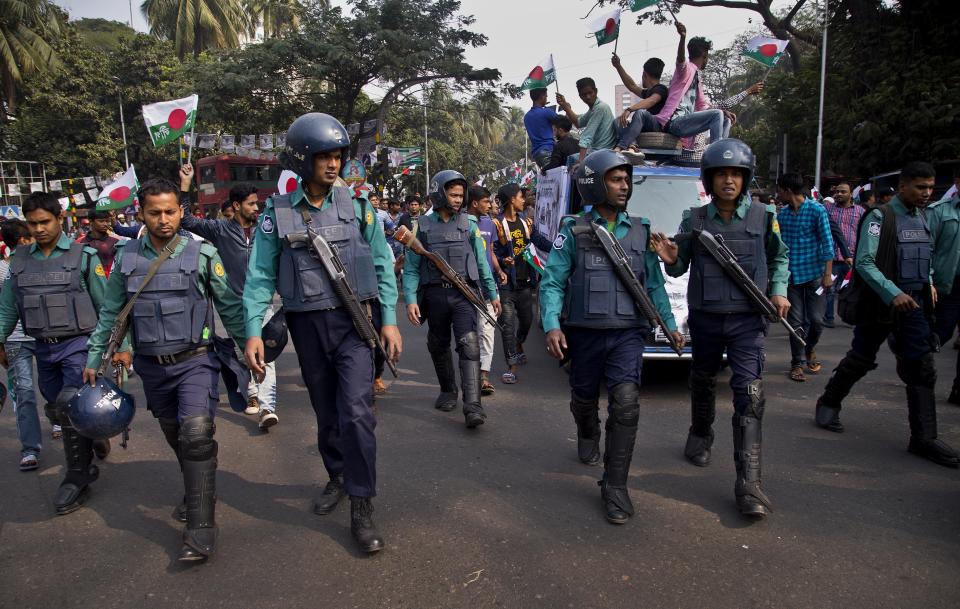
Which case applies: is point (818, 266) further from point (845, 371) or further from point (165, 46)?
point (165, 46)

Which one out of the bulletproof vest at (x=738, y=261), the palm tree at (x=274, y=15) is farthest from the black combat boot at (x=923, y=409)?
the palm tree at (x=274, y=15)

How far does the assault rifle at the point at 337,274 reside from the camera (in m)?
3.35

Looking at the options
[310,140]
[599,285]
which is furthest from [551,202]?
[310,140]

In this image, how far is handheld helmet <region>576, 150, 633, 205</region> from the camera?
3.78 meters

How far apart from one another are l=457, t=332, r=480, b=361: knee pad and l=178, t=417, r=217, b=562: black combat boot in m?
2.44

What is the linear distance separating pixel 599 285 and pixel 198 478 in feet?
7.38

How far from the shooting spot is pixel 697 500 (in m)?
3.80

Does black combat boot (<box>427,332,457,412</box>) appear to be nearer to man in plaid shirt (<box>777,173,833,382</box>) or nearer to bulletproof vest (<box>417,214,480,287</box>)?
bulletproof vest (<box>417,214,480,287</box>)

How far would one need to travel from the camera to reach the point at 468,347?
549 centimetres

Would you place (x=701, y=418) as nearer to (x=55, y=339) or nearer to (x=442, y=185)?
(x=442, y=185)

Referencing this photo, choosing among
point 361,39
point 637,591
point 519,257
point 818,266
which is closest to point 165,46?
point 361,39

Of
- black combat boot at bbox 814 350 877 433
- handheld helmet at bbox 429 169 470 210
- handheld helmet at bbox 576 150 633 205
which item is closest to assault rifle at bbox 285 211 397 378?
handheld helmet at bbox 576 150 633 205

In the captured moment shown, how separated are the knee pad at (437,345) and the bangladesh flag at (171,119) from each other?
423 cm

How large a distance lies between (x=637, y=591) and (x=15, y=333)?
4.71m
